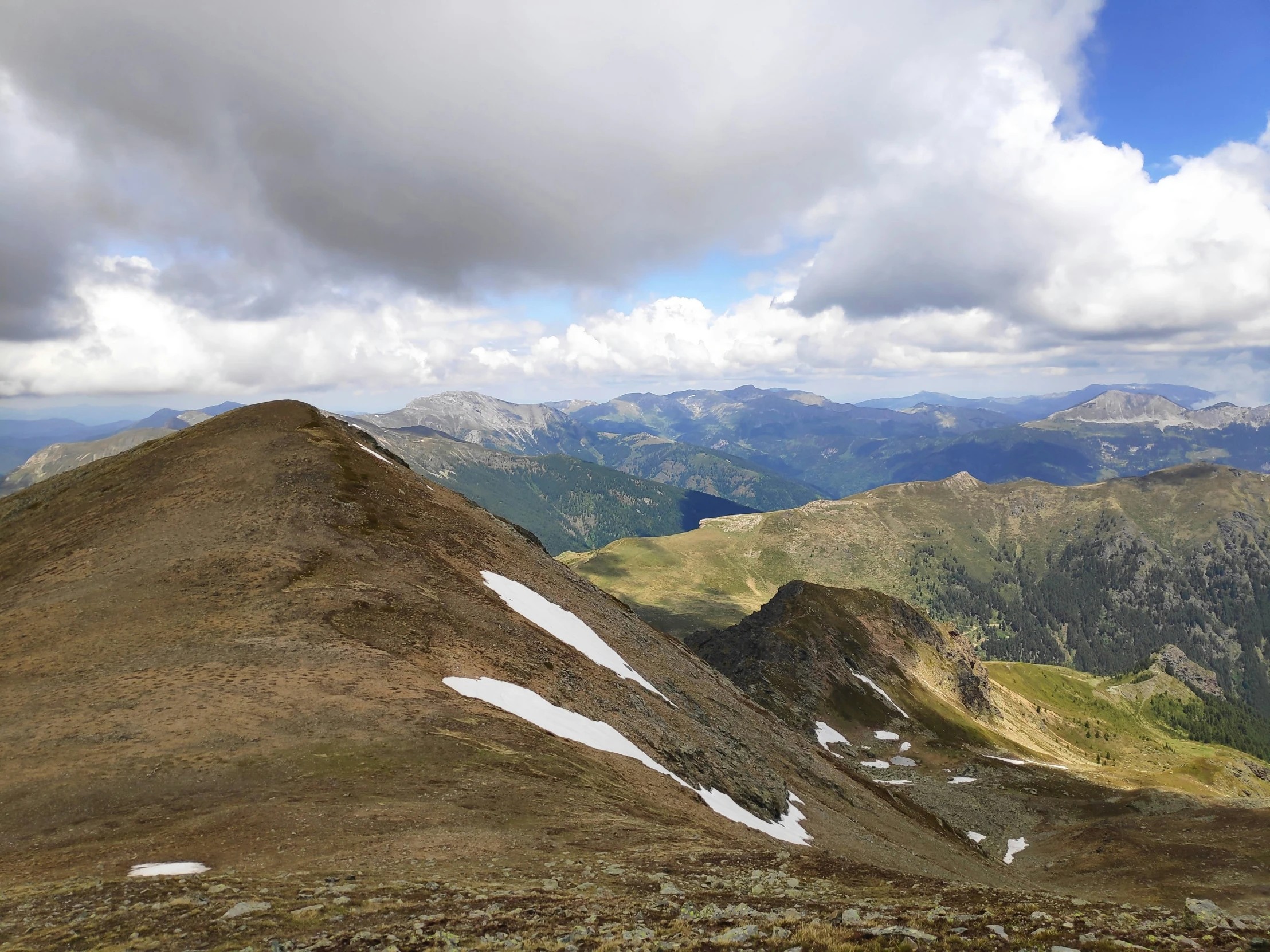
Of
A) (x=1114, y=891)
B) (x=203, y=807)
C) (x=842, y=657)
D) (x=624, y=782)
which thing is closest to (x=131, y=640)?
(x=203, y=807)

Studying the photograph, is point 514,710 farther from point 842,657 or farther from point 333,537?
point 842,657

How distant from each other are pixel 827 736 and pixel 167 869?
99448 mm

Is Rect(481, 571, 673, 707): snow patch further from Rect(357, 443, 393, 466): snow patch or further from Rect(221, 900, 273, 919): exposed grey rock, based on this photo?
Rect(221, 900, 273, 919): exposed grey rock

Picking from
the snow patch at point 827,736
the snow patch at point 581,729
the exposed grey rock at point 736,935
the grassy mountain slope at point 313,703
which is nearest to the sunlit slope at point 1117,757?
the snow patch at point 827,736

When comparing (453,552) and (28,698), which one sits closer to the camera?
(28,698)

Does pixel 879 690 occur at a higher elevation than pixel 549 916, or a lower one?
lower

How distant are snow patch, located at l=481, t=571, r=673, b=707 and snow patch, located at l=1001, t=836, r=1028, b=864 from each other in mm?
49021

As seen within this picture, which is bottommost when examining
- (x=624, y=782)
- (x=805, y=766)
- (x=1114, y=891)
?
(x=1114, y=891)

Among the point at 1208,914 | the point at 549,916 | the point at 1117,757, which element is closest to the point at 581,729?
the point at 549,916

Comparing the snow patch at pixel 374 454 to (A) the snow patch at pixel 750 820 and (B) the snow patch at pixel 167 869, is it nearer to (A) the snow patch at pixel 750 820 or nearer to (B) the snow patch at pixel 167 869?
(A) the snow patch at pixel 750 820

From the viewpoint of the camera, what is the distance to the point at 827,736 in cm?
9981

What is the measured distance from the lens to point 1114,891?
52.3 meters

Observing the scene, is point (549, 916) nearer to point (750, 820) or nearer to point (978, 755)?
point (750, 820)

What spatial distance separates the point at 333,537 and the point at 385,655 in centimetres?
1639
